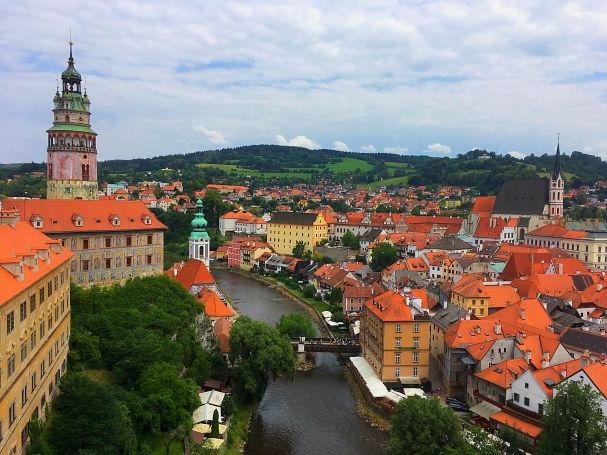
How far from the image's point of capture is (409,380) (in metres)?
33.1

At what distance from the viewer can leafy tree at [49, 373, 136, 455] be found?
18469 millimetres

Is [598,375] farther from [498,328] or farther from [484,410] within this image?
[498,328]

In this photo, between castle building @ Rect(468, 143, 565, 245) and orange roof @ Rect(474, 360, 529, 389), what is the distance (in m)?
52.1

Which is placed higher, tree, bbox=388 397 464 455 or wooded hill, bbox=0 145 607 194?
wooded hill, bbox=0 145 607 194

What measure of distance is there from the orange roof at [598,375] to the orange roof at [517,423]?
291 centimetres

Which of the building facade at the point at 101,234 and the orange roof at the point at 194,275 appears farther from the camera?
the orange roof at the point at 194,275

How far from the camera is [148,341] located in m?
25.7

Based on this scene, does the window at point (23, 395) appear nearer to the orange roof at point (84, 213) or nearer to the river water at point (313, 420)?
the river water at point (313, 420)

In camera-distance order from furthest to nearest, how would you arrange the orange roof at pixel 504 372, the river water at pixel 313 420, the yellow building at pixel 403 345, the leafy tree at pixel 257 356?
the yellow building at pixel 403 345 < the leafy tree at pixel 257 356 < the orange roof at pixel 504 372 < the river water at pixel 313 420

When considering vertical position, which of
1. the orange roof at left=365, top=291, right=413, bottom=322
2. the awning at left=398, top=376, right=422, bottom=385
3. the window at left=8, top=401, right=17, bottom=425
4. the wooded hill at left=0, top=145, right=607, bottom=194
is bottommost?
the awning at left=398, top=376, right=422, bottom=385

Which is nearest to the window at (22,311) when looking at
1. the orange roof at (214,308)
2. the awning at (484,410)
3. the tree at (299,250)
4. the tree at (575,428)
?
the tree at (575,428)

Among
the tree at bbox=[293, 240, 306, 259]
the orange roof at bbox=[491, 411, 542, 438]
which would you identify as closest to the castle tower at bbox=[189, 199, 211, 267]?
the orange roof at bbox=[491, 411, 542, 438]

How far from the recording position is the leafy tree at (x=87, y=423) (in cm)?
1847

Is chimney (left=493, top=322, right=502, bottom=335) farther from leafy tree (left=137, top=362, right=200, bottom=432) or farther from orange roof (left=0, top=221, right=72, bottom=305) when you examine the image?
orange roof (left=0, top=221, right=72, bottom=305)
